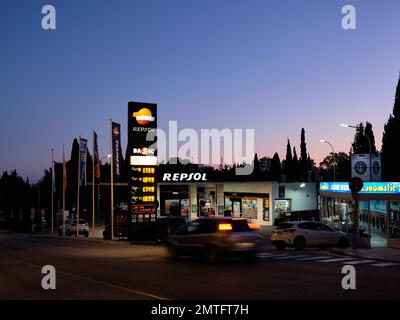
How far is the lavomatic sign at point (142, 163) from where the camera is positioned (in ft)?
137

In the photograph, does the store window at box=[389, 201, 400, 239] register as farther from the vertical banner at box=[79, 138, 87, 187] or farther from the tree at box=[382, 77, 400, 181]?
the tree at box=[382, 77, 400, 181]

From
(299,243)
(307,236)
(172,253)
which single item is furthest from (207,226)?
(307,236)

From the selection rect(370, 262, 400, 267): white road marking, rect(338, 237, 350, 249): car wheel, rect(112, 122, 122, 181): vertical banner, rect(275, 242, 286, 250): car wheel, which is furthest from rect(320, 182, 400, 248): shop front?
rect(112, 122, 122, 181): vertical banner

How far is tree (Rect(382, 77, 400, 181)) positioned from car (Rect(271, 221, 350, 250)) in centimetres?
4420

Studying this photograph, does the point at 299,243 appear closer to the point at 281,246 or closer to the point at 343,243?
the point at 281,246

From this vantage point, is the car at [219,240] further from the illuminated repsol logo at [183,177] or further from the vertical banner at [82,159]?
the illuminated repsol logo at [183,177]

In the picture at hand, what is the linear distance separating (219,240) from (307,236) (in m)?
9.65

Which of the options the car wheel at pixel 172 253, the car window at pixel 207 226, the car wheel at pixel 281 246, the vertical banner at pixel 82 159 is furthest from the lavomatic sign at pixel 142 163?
the car window at pixel 207 226

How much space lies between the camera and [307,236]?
2997 cm

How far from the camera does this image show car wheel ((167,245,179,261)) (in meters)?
23.5

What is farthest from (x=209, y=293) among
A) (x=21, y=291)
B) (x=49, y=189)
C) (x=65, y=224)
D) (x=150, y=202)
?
(x=49, y=189)

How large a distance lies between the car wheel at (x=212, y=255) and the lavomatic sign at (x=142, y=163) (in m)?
19.6

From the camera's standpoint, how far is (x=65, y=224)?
6438cm

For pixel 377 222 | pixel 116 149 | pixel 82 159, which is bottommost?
pixel 377 222
